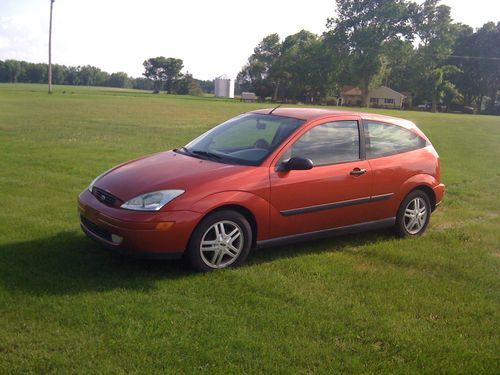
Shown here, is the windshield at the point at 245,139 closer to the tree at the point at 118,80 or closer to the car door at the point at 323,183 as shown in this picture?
the car door at the point at 323,183

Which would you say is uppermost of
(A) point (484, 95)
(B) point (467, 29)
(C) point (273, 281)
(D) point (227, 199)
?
(B) point (467, 29)

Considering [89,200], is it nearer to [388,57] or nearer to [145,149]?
[145,149]

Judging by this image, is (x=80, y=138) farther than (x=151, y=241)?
Yes

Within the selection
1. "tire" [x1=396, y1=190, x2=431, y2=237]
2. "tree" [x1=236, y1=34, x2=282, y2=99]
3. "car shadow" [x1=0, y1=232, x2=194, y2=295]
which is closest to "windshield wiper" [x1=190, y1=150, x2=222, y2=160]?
"car shadow" [x1=0, y1=232, x2=194, y2=295]

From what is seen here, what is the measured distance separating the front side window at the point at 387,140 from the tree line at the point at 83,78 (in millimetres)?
109568

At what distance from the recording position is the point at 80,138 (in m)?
15.7

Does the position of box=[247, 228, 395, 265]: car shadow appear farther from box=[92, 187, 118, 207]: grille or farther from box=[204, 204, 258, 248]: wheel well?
box=[92, 187, 118, 207]: grille

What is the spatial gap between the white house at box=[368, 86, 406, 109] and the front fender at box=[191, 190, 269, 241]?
305 ft

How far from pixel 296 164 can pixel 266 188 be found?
39cm

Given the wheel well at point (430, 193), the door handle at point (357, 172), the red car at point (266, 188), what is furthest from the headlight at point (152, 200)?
the wheel well at point (430, 193)

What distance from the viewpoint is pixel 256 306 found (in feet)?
14.2

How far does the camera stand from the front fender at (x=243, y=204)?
486 cm

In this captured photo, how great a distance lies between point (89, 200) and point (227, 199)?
1.39 m

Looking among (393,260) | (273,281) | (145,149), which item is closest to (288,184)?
(273,281)
